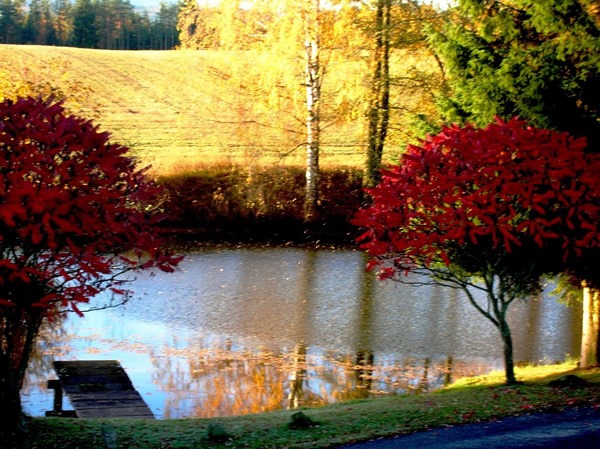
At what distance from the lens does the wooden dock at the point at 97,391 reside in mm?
10266

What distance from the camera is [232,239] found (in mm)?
26750

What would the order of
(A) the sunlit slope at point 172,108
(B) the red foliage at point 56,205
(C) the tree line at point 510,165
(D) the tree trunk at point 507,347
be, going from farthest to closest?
(A) the sunlit slope at point 172,108 → (D) the tree trunk at point 507,347 → (C) the tree line at point 510,165 → (B) the red foliage at point 56,205

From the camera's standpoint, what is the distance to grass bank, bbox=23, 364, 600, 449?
7.56 metres

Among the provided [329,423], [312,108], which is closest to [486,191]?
[329,423]

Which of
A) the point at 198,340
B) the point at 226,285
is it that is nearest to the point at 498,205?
the point at 198,340

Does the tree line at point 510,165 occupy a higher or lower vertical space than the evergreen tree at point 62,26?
lower

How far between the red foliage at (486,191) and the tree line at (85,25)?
6643 cm

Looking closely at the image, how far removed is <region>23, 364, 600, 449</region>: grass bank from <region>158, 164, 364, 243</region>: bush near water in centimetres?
1795

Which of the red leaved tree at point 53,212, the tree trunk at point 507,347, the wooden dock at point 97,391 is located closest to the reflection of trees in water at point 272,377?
the wooden dock at point 97,391

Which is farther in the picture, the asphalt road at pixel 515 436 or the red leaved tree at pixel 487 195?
the red leaved tree at pixel 487 195

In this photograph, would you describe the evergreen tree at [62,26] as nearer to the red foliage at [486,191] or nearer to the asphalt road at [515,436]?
the red foliage at [486,191]

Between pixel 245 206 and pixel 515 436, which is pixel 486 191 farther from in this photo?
pixel 245 206

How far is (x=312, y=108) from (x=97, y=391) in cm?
1763

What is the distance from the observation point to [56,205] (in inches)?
269
